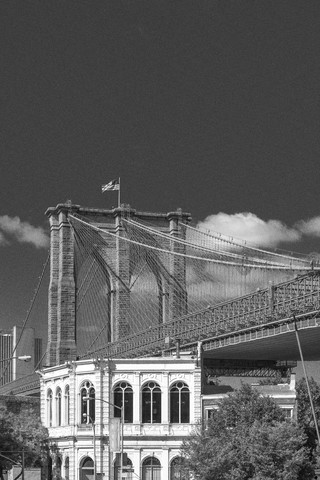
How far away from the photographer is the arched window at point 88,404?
3307 inches

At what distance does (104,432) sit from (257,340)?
31792 millimetres

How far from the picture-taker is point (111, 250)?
13850 cm

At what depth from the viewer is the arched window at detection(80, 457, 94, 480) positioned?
82850mm

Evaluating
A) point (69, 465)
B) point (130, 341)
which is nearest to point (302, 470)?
point (69, 465)

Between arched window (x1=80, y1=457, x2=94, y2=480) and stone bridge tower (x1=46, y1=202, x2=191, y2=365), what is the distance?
138 feet

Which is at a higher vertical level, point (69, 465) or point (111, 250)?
point (111, 250)

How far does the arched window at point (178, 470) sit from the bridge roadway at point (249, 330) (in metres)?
15.9

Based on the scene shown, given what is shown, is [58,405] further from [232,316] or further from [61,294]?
[61,294]

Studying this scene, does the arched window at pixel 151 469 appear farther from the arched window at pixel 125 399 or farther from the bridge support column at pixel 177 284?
the bridge support column at pixel 177 284

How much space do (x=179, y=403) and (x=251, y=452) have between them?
12.6 meters

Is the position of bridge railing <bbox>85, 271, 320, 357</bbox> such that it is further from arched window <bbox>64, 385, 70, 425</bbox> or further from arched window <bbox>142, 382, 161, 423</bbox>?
arched window <bbox>64, 385, 70, 425</bbox>

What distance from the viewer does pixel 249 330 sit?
4373 inches

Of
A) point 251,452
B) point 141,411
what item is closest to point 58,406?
point 141,411

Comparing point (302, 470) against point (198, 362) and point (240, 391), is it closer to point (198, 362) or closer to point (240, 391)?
point (240, 391)
